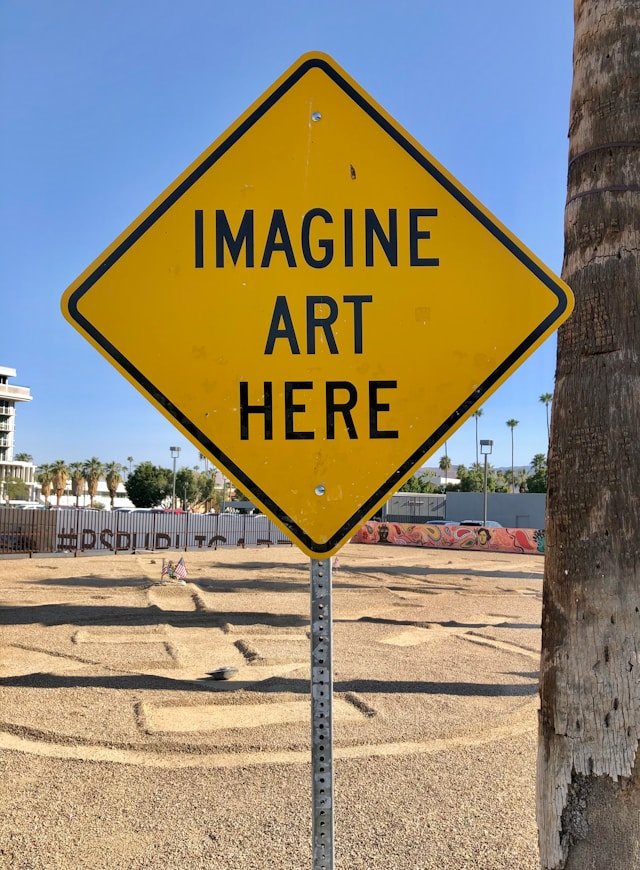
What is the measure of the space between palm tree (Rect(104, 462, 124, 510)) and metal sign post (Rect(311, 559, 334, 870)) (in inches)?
3602

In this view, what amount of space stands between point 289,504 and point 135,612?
12.4m

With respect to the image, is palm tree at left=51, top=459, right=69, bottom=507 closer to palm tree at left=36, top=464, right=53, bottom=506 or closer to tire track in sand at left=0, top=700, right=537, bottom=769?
palm tree at left=36, top=464, right=53, bottom=506

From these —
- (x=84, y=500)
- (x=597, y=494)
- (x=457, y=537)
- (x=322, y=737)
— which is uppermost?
(x=597, y=494)

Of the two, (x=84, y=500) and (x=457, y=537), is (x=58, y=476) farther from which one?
A: (x=457, y=537)

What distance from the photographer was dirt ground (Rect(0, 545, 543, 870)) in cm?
452

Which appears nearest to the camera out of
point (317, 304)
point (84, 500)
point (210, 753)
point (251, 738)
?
point (317, 304)

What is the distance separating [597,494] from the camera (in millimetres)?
2881

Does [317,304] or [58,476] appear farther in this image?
[58,476]

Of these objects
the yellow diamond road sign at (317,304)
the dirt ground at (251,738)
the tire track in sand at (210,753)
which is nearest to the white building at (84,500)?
the dirt ground at (251,738)

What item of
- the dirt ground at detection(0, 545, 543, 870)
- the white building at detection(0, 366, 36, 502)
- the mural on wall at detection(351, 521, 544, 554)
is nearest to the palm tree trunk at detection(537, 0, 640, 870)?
the dirt ground at detection(0, 545, 543, 870)

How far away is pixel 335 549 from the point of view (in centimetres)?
185

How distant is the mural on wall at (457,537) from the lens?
34938 millimetres

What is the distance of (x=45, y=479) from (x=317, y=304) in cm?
10282

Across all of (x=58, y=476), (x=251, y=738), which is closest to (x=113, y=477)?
(x=58, y=476)
